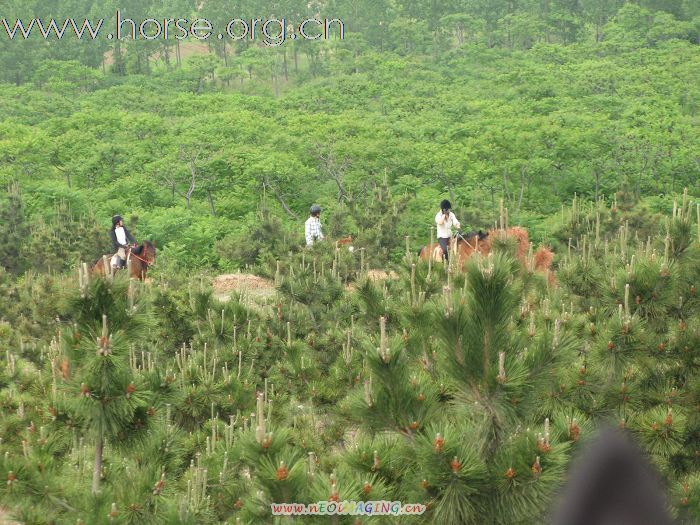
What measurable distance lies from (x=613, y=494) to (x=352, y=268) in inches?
668

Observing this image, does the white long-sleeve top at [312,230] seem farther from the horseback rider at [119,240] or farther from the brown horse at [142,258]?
the horseback rider at [119,240]

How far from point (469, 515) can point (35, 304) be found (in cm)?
1295

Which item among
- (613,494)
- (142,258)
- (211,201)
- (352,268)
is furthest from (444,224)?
(211,201)

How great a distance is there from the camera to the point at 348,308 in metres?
13.0

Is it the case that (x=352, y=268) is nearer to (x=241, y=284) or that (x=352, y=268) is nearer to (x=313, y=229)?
(x=313, y=229)

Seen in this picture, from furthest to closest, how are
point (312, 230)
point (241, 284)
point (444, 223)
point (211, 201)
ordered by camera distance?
1. point (211, 201)
2. point (241, 284)
3. point (312, 230)
4. point (444, 223)

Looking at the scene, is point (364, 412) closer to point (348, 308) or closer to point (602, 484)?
point (602, 484)

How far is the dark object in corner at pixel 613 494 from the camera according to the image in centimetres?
81

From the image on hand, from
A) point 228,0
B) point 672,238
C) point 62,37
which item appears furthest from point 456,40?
point 672,238

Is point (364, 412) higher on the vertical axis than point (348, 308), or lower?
higher

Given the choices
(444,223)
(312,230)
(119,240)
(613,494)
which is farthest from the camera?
(312,230)

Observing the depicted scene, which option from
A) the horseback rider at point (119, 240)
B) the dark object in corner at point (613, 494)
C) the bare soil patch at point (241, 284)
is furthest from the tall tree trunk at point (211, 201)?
the dark object in corner at point (613, 494)

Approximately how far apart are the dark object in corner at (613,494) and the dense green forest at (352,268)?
104 millimetres

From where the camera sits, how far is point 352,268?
1778 centimetres
